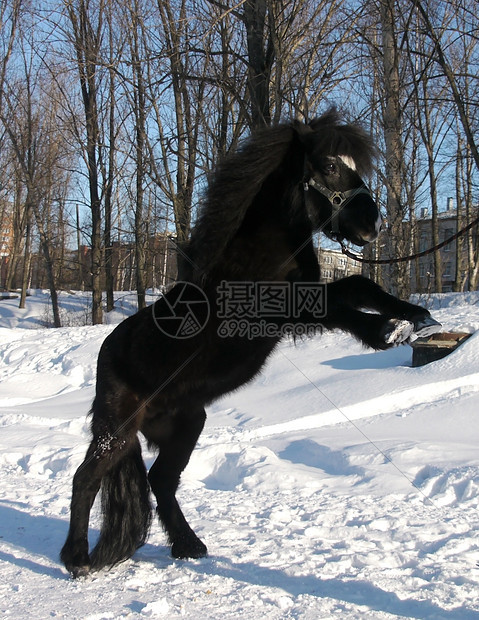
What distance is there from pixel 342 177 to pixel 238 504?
2.52 metres

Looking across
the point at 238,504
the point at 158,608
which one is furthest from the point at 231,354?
the point at 238,504

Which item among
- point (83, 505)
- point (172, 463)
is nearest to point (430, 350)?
point (172, 463)

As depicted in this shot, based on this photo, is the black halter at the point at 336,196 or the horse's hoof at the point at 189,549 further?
the horse's hoof at the point at 189,549

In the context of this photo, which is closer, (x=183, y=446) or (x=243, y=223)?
(x=243, y=223)

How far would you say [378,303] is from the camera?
2.81 metres

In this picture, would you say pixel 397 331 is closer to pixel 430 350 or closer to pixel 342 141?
pixel 342 141

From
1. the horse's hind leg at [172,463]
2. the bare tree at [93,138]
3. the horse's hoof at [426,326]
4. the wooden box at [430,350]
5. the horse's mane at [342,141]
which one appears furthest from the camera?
the bare tree at [93,138]

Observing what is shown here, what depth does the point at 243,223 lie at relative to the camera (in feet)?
10.00

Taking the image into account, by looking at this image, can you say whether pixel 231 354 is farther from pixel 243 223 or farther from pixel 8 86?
pixel 8 86

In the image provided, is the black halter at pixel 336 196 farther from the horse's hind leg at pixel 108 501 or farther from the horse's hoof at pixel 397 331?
the horse's hind leg at pixel 108 501

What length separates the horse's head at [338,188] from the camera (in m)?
2.85

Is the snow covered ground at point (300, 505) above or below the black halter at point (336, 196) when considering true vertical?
below

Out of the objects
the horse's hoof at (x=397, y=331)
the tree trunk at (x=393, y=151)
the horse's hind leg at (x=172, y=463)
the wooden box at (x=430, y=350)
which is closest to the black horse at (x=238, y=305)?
the horse's hoof at (x=397, y=331)

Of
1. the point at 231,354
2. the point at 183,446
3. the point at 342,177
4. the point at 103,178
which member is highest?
the point at 103,178
